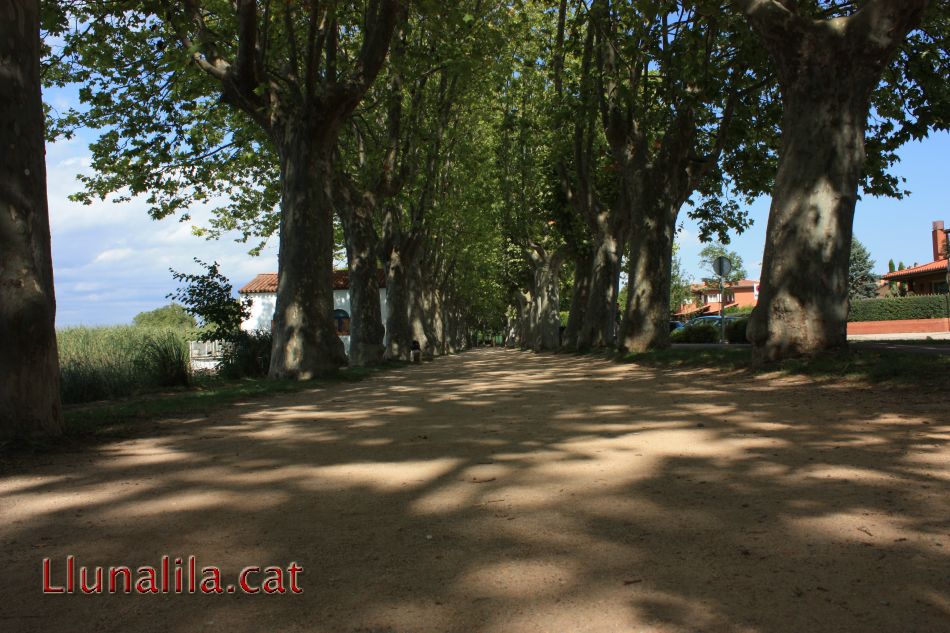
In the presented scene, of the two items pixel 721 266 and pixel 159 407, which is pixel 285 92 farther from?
pixel 721 266

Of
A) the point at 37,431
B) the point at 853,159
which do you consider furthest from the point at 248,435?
the point at 853,159

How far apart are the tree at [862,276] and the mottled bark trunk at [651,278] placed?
58.5m

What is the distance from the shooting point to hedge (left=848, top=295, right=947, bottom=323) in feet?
154

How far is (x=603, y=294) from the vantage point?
24719mm

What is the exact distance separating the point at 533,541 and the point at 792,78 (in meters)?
9.54

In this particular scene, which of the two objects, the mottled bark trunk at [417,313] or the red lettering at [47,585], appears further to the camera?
the mottled bark trunk at [417,313]

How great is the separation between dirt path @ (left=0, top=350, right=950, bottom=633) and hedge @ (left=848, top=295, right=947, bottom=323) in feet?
153

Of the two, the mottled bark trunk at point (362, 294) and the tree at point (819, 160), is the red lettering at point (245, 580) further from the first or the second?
the mottled bark trunk at point (362, 294)

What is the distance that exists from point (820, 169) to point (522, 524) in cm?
862

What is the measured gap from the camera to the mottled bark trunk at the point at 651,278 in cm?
1820

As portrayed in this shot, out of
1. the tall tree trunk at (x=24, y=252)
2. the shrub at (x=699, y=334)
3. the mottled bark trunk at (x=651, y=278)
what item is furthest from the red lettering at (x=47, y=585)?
the shrub at (x=699, y=334)

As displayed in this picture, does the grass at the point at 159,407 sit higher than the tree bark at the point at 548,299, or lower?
lower

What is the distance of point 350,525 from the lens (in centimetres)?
381

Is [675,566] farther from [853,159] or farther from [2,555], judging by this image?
[853,159]
